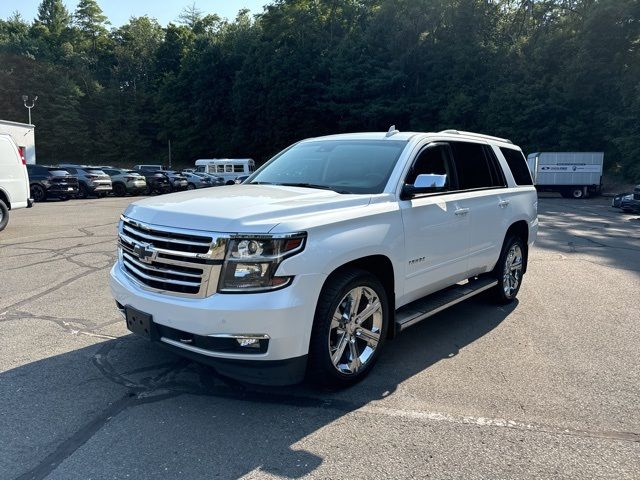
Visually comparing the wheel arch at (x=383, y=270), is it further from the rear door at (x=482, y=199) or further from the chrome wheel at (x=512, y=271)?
the chrome wheel at (x=512, y=271)

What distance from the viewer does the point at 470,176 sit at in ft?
17.6

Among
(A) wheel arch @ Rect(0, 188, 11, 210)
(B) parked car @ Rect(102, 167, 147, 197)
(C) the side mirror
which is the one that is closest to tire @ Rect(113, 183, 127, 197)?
(B) parked car @ Rect(102, 167, 147, 197)

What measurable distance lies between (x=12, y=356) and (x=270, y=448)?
270 centimetres

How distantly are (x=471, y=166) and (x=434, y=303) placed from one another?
167cm

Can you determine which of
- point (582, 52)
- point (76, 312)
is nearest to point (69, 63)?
point (582, 52)

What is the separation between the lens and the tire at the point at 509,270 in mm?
5961

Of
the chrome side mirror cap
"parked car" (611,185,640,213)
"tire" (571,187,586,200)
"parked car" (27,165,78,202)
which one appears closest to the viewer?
the chrome side mirror cap

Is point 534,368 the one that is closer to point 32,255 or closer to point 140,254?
point 140,254

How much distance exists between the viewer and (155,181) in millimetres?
31734

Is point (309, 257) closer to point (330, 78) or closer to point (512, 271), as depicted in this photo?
point (512, 271)

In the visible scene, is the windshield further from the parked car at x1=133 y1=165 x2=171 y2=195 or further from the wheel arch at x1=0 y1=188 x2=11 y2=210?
the parked car at x1=133 y1=165 x2=171 y2=195

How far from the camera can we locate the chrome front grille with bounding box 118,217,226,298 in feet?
10.5

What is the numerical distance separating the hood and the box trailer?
30912 millimetres

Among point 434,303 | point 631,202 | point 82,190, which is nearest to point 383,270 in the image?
point 434,303
